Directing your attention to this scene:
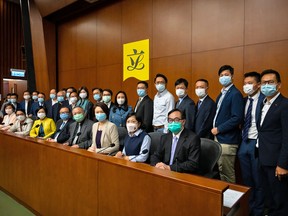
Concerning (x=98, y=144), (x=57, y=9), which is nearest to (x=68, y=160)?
(x=98, y=144)

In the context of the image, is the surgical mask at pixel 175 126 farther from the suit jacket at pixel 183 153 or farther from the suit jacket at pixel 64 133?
the suit jacket at pixel 64 133

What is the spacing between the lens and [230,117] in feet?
7.76

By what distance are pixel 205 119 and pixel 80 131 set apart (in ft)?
5.09

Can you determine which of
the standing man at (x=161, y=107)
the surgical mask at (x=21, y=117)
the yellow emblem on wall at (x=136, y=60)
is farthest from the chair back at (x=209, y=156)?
the surgical mask at (x=21, y=117)

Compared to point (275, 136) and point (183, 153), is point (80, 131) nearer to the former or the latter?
point (183, 153)

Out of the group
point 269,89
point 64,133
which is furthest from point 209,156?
point 64,133

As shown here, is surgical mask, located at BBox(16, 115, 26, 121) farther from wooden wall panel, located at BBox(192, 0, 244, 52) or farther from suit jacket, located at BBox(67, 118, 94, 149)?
wooden wall panel, located at BBox(192, 0, 244, 52)

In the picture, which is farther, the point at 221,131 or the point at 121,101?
the point at 121,101

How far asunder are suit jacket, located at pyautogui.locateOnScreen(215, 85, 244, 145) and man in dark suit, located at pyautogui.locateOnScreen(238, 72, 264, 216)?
0.25 ft

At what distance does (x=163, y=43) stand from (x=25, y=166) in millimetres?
3331

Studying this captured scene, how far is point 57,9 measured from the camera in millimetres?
6078

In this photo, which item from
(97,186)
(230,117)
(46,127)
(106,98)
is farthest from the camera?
(106,98)

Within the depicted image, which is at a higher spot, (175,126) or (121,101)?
(121,101)

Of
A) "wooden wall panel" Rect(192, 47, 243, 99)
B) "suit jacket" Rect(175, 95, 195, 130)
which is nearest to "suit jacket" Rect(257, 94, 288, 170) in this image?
"suit jacket" Rect(175, 95, 195, 130)
